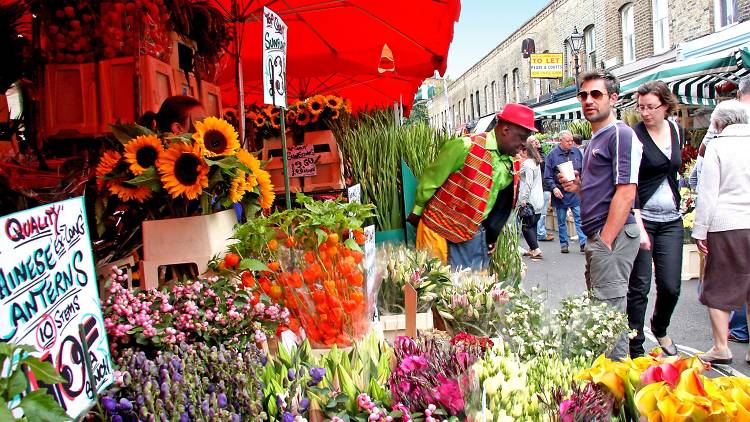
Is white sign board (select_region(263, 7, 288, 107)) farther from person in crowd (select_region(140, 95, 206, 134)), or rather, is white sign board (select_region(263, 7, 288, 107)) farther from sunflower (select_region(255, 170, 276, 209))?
sunflower (select_region(255, 170, 276, 209))

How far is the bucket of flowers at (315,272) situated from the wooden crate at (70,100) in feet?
4.59

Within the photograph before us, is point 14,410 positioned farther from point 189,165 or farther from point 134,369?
point 189,165

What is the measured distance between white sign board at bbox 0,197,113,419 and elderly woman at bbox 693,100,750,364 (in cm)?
401

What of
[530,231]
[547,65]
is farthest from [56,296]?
[547,65]

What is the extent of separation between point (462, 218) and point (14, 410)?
3255mm

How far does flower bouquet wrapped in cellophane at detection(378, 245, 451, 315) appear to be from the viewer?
2959 mm

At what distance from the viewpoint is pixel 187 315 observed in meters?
1.78

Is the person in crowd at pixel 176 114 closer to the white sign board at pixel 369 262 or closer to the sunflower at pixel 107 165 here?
the sunflower at pixel 107 165

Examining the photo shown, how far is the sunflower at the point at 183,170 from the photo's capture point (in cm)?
229

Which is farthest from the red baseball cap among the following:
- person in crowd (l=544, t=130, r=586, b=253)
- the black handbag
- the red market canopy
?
person in crowd (l=544, t=130, r=586, b=253)

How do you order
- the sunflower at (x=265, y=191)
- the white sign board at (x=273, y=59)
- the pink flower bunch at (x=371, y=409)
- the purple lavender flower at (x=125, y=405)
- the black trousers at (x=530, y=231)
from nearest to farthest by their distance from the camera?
the purple lavender flower at (x=125, y=405) → the pink flower bunch at (x=371, y=409) → the sunflower at (x=265, y=191) → the white sign board at (x=273, y=59) → the black trousers at (x=530, y=231)

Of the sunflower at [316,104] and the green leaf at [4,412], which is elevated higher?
the sunflower at [316,104]

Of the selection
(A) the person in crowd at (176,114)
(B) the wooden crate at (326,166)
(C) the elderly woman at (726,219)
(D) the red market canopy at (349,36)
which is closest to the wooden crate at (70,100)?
(A) the person in crowd at (176,114)

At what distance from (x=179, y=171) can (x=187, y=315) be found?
70 cm
